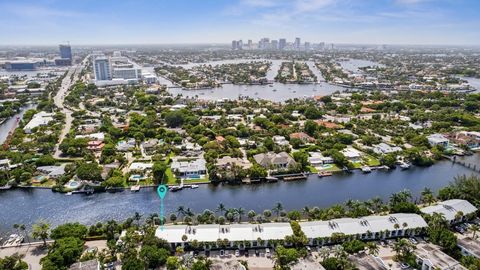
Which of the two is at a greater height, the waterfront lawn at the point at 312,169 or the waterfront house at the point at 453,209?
the waterfront house at the point at 453,209

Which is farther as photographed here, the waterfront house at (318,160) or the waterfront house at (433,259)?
the waterfront house at (318,160)

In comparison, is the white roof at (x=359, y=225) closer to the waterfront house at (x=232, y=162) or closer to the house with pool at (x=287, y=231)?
the house with pool at (x=287, y=231)

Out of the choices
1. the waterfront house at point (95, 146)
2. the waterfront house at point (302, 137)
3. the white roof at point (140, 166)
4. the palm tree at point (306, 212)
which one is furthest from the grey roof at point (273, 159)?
the waterfront house at point (95, 146)

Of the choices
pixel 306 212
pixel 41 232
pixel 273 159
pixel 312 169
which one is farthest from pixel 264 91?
pixel 41 232

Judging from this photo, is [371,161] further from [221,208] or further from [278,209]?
[221,208]

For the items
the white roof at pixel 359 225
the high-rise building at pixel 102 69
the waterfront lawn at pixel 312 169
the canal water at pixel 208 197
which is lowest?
the canal water at pixel 208 197
